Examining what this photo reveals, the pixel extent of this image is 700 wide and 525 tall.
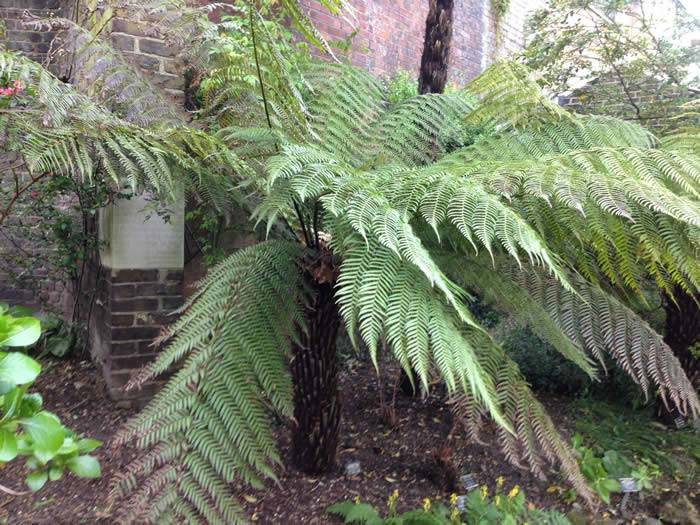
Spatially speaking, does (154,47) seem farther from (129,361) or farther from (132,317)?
(129,361)

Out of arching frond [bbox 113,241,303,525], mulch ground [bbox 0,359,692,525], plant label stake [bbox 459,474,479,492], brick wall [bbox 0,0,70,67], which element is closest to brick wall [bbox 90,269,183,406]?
mulch ground [bbox 0,359,692,525]

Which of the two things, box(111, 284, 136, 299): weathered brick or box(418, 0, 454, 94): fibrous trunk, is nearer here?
box(111, 284, 136, 299): weathered brick

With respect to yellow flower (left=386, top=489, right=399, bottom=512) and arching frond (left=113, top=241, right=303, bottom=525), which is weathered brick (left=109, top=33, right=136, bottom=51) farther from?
yellow flower (left=386, top=489, right=399, bottom=512)

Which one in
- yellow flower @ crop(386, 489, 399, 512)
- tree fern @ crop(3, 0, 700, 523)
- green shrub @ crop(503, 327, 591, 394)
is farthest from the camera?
green shrub @ crop(503, 327, 591, 394)

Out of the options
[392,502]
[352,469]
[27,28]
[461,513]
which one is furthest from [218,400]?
[27,28]

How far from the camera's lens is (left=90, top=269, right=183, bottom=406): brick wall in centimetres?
287

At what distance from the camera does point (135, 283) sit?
290 cm

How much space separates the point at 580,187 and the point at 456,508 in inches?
53.5

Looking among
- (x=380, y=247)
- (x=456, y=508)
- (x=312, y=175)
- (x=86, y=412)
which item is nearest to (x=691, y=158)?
(x=380, y=247)

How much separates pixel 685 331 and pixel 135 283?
119 inches

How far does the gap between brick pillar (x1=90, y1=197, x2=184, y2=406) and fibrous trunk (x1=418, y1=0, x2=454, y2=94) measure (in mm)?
1621

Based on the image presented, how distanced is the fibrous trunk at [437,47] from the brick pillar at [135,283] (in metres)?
1.62

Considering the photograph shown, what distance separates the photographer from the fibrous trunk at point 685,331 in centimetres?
313

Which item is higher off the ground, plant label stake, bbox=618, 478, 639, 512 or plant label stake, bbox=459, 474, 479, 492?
plant label stake, bbox=459, 474, 479, 492
